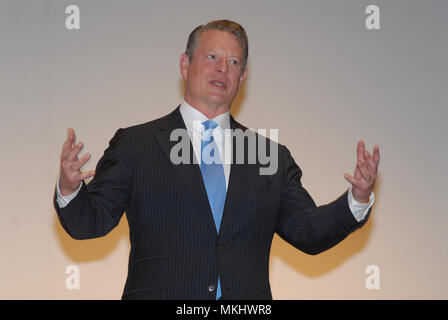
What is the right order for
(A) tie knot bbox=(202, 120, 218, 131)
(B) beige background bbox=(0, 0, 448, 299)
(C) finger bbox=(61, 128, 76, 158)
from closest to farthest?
(C) finger bbox=(61, 128, 76, 158) < (A) tie knot bbox=(202, 120, 218, 131) < (B) beige background bbox=(0, 0, 448, 299)

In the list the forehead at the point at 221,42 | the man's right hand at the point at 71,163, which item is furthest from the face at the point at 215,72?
the man's right hand at the point at 71,163

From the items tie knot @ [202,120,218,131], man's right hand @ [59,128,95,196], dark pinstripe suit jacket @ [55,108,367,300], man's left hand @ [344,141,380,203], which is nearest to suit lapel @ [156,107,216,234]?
dark pinstripe suit jacket @ [55,108,367,300]

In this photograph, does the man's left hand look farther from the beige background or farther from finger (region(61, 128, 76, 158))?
the beige background

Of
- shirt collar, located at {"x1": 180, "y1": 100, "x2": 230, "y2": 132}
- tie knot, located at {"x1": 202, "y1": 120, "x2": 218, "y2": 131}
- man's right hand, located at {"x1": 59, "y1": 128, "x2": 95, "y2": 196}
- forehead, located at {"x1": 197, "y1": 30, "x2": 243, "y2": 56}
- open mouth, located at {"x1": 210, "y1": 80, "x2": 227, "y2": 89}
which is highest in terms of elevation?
forehead, located at {"x1": 197, "y1": 30, "x2": 243, "y2": 56}

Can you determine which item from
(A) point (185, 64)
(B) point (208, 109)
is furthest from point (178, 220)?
(A) point (185, 64)

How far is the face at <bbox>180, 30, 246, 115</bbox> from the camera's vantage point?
2.43m

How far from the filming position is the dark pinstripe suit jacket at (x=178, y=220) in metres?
2.10

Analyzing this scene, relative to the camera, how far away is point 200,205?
2145 millimetres

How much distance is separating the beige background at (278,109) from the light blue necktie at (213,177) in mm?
1653

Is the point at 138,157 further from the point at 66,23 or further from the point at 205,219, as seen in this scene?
the point at 66,23

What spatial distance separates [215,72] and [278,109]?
1.60 meters

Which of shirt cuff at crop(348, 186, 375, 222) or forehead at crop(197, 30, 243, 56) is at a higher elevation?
forehead at crop(197, 30, 243, 56)

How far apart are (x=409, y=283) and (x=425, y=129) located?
3.19 ft

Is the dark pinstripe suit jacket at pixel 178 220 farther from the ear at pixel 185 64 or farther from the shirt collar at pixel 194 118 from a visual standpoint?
the ear at pixel 185 64
